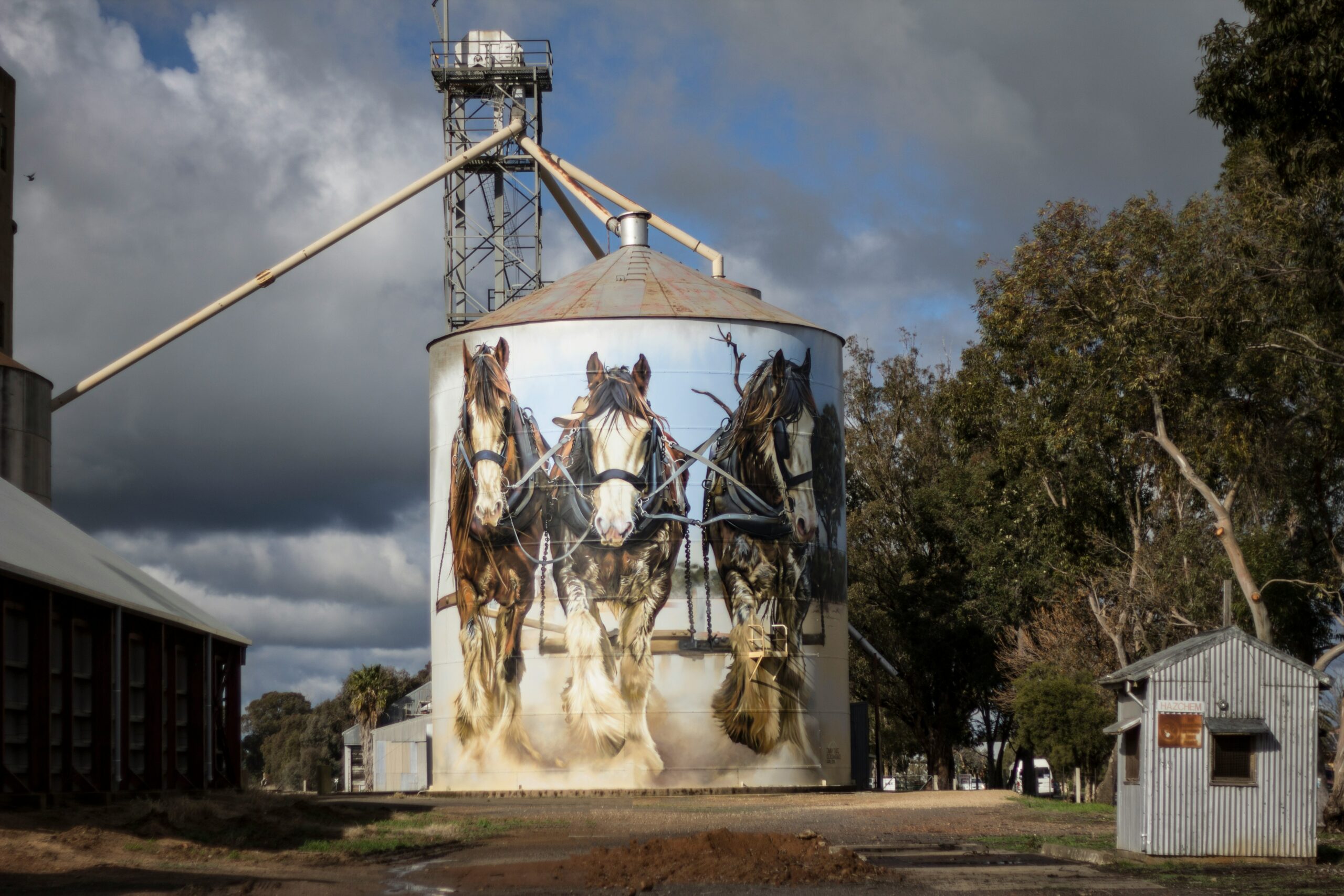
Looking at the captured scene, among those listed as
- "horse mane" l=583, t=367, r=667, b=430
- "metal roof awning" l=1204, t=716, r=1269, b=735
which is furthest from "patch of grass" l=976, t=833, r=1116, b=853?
"horse mane" l=583, t=367, r=667, b=430

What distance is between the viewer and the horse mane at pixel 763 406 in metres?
41.8

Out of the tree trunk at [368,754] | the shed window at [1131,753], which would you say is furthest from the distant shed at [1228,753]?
the tree trunk at [368,754]

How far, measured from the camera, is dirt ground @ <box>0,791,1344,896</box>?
17.7 meters

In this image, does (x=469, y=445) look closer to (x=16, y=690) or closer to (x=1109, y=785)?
(x=1109, y=785)

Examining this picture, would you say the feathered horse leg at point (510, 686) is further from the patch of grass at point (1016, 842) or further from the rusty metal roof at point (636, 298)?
the patch of grass at point (1016, 842)

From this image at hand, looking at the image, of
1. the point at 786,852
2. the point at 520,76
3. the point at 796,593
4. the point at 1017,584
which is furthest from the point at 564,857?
the point at 520,76

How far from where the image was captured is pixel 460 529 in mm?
42906

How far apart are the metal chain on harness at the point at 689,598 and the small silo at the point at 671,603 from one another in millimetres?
38

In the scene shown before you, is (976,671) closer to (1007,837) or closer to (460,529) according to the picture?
(460,529)

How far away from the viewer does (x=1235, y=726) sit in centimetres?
2019

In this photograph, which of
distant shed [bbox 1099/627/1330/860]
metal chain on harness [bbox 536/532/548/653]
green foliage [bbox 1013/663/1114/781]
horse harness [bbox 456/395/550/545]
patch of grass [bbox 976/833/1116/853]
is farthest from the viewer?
green foliage [bbox 1013/663/1114/781]

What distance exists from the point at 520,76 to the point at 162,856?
42614 millimetres

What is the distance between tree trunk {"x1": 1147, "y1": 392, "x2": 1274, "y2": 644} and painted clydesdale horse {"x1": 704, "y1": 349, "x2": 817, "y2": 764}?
32.5ft

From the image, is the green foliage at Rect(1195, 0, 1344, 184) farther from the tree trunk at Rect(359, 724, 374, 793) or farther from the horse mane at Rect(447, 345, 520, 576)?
the tree trunk at Rect(359, 724, 374, 793)
